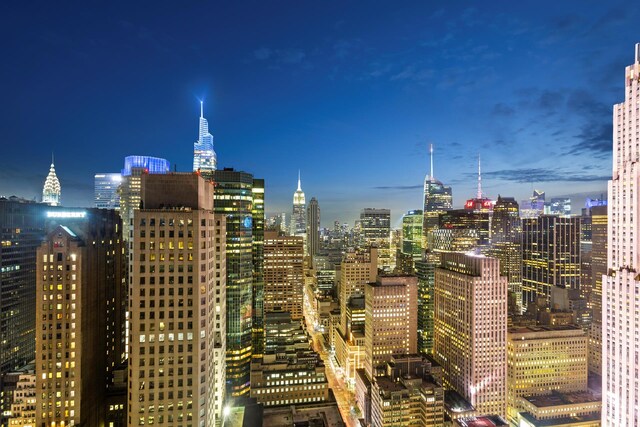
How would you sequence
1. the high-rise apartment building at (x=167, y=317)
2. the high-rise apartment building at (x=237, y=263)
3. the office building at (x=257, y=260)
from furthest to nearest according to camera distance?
the office building at (x=257, y=260)
the high-rise apartment building at (x=237, y=263)
the high-rise apartment building at (x=167, y=317)

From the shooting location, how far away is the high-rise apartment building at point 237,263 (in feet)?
481

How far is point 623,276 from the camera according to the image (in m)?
89.6

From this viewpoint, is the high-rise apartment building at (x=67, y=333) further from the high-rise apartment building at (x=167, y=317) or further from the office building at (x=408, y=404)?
the office building at (x=408, y=404)

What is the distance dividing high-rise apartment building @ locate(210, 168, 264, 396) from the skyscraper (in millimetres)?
110871

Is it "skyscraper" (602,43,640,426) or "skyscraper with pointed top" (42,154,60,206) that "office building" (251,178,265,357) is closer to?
"skyscraper with pointed top" (42,154,60,206)

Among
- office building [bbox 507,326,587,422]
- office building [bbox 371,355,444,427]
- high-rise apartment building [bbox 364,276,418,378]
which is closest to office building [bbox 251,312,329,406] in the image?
office building [bbox 371,355,444,427]

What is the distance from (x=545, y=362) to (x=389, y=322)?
63.8m

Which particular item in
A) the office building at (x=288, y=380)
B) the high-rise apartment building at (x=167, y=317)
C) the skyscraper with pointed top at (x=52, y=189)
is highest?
the skyscraper with pointed top at (x=52, y=189)

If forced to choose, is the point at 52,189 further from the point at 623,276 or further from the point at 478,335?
the point at 623,276

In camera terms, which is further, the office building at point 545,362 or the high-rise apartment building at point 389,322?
the high-rise apartment building at point 389,322

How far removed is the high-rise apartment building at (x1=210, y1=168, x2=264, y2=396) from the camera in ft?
481

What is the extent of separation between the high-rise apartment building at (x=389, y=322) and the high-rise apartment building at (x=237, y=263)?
175ft

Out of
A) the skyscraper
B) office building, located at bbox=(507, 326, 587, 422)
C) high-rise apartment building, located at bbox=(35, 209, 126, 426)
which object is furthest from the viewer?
office building, located at bbox=(507, 326, 587, 422)

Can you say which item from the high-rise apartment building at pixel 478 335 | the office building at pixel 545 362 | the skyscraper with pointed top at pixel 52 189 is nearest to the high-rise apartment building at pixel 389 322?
the high-rise apartment building at pixel 478 335
